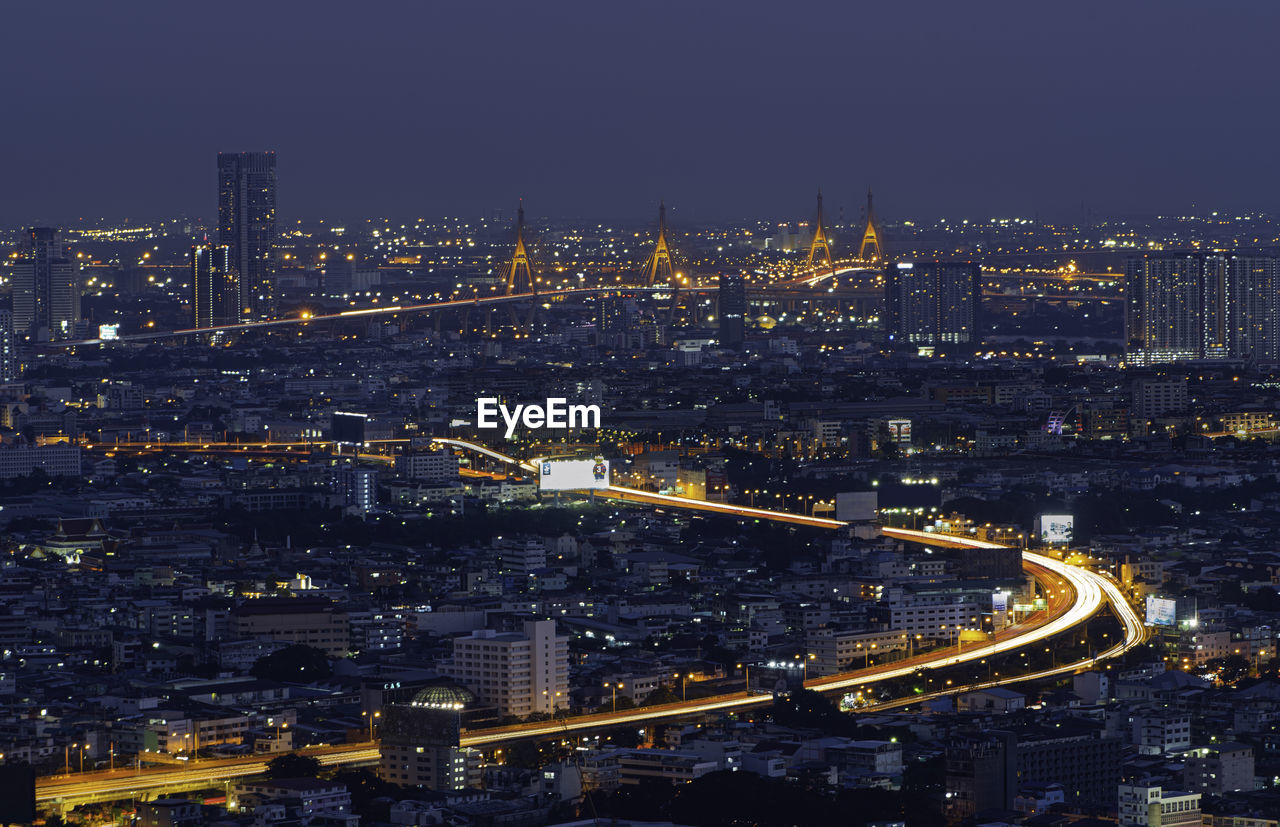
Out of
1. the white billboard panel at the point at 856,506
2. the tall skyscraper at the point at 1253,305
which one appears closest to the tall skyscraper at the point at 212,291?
the tall skyscraper at the point at 1253,305

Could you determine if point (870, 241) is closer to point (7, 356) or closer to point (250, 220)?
point (250, 220)

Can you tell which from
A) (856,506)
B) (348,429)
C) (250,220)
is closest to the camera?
(856,506)

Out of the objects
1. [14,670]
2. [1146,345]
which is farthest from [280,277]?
[14,670]

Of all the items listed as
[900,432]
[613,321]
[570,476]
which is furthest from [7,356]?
[570,476]

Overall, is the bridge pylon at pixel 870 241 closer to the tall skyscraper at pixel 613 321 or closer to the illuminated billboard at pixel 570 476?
the tall skyscraper at pixel 613 321

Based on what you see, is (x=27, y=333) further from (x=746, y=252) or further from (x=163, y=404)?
(x=746, y=252)

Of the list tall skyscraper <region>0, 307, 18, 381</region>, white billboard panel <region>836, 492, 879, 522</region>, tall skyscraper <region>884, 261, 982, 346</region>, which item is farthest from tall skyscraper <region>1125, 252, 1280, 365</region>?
white billboard panel <region>836, 492, 879, 522</region>

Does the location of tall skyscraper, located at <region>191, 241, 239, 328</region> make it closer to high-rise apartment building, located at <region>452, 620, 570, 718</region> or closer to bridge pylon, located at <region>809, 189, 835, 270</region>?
bridge pylon, located at <region>809, 189, 835, 270</region>
